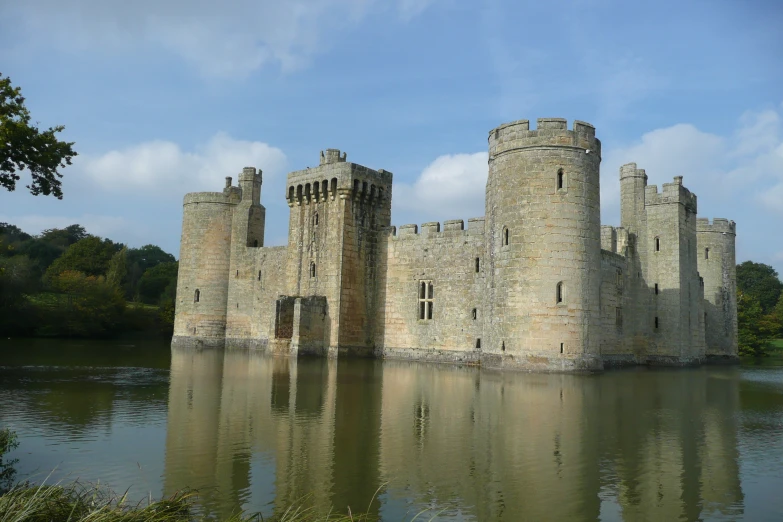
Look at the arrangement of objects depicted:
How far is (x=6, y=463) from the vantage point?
24.5ft

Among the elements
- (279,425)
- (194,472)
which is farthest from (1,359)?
(194,472)

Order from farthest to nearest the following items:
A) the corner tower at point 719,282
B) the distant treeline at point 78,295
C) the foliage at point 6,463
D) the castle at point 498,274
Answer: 1. the distant treeline at point 78,295
2. the corner tower at point 719,282
3. the castle at point 498,274
4. the foliage at point 6,463

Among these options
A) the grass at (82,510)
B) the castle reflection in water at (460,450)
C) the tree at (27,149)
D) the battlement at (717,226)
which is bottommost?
the castle reflection in water at (460,450)

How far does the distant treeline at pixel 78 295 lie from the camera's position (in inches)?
1766

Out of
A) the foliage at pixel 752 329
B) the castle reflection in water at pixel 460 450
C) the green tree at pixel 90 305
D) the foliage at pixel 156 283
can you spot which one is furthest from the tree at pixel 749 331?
the foliage at pixel 156 283

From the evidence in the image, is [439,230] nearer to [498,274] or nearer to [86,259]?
[498,274]

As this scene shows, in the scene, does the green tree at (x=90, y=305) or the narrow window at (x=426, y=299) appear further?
the green tree at (x=90, y=305)

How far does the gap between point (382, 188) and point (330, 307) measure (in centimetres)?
Result: 655

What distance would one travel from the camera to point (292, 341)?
29.1 m

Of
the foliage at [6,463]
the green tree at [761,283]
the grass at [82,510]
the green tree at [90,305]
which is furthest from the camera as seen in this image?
the green tree at [761,283]

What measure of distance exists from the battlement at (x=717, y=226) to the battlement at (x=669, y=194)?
7.44m

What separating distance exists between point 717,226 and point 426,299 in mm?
19379

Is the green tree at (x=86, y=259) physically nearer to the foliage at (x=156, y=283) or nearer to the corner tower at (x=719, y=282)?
the foliage at (x=156, y=283)

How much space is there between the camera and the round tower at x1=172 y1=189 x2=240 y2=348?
121 feet
